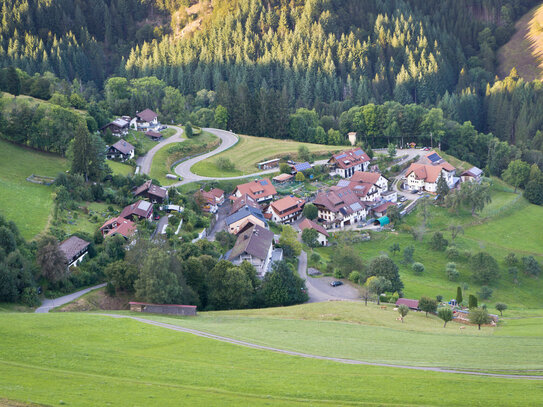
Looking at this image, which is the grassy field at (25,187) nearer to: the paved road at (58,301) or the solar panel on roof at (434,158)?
the paved road at (58,301)

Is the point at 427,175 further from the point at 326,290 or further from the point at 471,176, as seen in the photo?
the point at 326,290

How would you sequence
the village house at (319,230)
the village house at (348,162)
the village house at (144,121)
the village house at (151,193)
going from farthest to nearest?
the village house at (144,121)
the village house at (348,162)
the village house at (319,230)
the village house at (151,193)

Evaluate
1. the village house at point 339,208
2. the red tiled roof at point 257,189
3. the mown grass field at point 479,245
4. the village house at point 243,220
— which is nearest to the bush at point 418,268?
the mown grass field at point 479,245

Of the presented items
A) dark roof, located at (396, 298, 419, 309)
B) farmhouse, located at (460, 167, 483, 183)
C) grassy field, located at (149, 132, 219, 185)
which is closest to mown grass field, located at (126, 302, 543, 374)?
dark roof, located at (396, 298, 419, 309)

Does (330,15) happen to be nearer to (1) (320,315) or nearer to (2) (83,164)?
(2) (83,164)

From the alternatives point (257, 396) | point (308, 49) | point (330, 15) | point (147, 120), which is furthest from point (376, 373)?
point (330, 15)

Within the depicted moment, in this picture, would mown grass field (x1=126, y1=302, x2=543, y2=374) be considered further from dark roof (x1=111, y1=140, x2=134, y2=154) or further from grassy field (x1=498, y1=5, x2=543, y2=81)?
grassy field (x1=498, y1=5, x2=543, y2=81)
